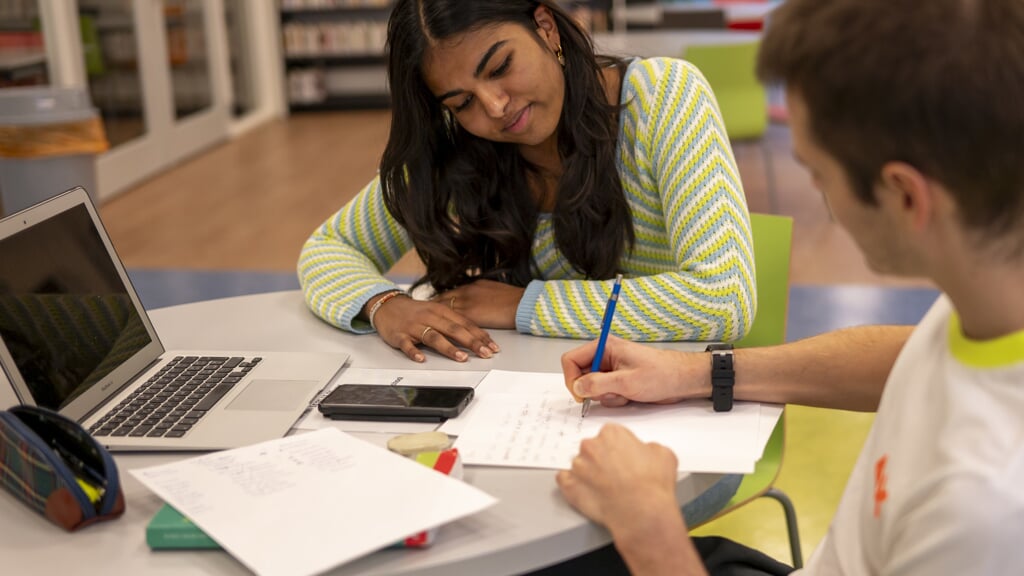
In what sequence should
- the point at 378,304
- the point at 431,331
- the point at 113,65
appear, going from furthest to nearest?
the point at 113,65, the point at 378,304, the point at 431,331

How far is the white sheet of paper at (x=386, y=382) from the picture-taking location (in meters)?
1.28

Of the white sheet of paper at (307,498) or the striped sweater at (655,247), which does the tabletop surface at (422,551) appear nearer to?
the white sheet of paper at (307,498)

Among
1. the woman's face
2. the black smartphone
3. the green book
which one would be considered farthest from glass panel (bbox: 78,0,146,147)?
the green book

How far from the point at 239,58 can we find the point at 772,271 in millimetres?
7046

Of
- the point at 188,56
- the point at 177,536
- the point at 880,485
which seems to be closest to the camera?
the point at 880,485

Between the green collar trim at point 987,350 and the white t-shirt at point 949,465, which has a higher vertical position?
the green collar trim at point 987,350

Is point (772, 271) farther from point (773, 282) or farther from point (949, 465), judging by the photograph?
point (949, 465)

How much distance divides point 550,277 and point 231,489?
3.10 ft

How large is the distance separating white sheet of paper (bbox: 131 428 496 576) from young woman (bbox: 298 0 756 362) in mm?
396

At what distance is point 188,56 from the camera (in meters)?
7.22

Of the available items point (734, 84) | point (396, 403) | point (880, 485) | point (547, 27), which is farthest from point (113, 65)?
point (880, 485)

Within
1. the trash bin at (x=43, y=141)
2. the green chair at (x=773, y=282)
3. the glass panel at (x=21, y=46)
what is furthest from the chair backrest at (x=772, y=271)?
the glass panel at (x=21, y=46)

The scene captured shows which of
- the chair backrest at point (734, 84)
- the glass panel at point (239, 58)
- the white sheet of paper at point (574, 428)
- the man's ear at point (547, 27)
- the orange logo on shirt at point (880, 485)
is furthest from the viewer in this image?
the glass panel at point (239, 58)

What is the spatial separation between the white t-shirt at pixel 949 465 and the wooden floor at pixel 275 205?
3338 mm
